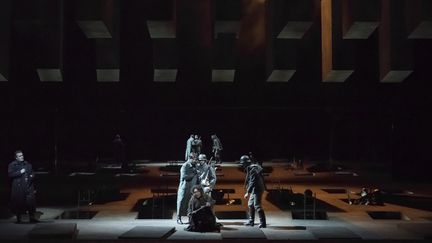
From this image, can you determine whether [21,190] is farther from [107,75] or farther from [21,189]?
[107,75]

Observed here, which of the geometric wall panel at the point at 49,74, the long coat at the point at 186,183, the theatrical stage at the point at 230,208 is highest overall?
the geometric wall panel at the point at 49,74

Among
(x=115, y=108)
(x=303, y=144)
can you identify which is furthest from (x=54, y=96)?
(x=303, y=144)

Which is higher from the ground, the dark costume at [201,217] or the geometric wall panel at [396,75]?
the geometric wall panel at [396,75]

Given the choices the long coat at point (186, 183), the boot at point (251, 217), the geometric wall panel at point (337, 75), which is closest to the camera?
the geometric wall panel at point (337, 75)

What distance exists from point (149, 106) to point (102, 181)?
4.28 meters

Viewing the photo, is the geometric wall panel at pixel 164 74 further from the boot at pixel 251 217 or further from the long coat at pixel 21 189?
the long coat at pixel 21 189

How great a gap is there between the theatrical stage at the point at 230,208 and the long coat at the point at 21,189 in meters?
0.50

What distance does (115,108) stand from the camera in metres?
26.9

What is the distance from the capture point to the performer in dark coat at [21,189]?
47.1 ft

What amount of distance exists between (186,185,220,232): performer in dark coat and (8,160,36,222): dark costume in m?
4.39

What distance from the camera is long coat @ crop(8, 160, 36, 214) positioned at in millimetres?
14367

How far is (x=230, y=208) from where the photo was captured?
1741 centimetres

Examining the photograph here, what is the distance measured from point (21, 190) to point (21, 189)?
30 millimetres

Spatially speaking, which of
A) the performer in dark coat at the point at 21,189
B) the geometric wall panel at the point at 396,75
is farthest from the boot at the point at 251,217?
the geometric wall panel at the point at 396,75
